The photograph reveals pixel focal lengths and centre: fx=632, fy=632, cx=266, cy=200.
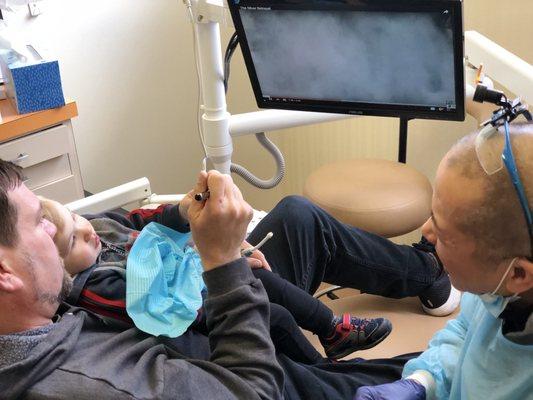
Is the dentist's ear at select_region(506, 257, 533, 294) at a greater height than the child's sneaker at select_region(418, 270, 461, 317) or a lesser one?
greater

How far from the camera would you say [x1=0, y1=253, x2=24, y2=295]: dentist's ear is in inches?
36.0

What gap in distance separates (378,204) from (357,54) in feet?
2.51

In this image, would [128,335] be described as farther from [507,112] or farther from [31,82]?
[31,82]

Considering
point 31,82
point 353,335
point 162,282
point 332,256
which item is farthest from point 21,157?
point 353,335

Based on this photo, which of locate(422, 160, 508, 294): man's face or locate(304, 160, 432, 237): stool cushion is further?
locate(304, 160, 432, 237): stool cushion

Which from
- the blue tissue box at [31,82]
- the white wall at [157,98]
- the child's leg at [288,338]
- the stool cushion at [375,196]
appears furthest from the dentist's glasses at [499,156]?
the white wall at [157,98]

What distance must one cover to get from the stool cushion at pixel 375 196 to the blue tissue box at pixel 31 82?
33.3 inches

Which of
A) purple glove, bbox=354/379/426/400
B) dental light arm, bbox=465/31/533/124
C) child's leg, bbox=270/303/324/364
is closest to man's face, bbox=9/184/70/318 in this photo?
child's leg, bbox=270/303/324/364

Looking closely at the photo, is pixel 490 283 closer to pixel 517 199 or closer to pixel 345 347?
pixel 517 199

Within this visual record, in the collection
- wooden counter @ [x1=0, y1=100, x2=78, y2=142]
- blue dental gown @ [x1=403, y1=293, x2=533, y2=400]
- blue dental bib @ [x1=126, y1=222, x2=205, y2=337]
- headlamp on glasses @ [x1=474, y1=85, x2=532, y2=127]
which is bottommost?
blue dental gown @ [x1=403, y1=293, x2=533, y2=400]

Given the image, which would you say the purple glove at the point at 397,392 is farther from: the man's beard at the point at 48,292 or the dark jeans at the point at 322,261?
the man's beard at the point at 48,292

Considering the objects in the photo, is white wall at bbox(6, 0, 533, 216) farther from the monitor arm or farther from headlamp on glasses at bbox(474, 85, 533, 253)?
headlamp on glasses at bbox(474, 85, 533, 253)

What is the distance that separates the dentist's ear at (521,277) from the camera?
86cm

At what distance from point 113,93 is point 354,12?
5.15 ft
